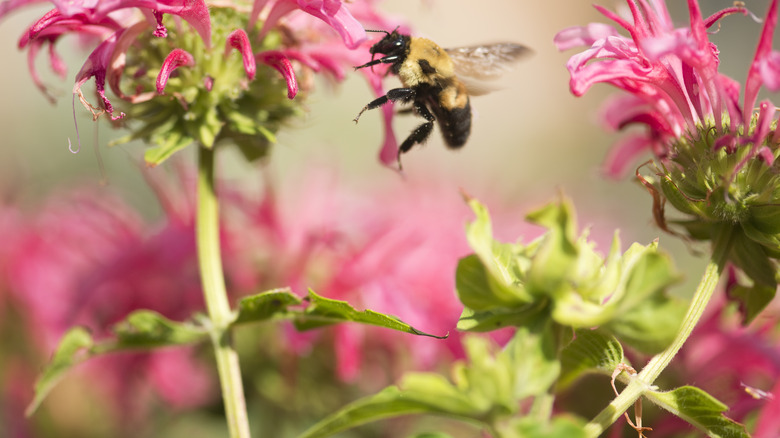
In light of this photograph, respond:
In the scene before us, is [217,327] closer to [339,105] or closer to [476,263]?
[476,263]

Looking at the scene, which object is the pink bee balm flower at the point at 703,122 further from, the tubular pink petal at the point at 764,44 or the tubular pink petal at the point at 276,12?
the tubular pink petal at the point at 276,12

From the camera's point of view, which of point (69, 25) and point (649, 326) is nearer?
point (649, 326)

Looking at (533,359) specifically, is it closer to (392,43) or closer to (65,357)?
(65,357)

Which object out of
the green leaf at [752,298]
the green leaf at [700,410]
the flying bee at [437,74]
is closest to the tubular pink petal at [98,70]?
the flying bee at [437,74]

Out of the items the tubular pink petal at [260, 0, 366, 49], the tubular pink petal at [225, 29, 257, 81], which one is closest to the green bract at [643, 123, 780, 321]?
the tubular pink petal at [260, 0, 366, 49]

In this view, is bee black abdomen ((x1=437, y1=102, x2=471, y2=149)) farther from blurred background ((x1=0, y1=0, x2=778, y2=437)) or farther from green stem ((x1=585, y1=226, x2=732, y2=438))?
green stem ((x1=585, y1=226, x2=732, y2=438))

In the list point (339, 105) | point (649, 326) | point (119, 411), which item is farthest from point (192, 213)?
point (339, 105)
